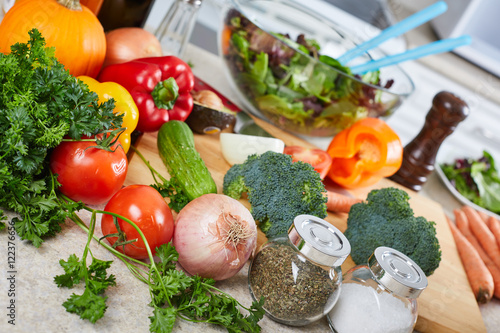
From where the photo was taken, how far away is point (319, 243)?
81 cm

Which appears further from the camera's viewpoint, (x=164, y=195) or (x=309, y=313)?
(x=164, y=195)

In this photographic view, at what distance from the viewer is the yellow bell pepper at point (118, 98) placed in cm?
104

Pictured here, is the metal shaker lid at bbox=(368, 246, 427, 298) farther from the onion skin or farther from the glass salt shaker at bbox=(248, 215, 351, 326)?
the onion skin

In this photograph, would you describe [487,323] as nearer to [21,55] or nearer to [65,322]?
[65,322]

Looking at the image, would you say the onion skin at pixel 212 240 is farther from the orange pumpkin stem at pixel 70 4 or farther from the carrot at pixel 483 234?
the carrot at pixel 483 234

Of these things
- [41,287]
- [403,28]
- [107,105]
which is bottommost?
[41,287]

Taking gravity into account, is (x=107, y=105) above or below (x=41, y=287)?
above

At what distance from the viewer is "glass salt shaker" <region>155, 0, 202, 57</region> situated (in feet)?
5.34

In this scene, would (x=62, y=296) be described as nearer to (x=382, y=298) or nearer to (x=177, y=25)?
(x=382, y=298)

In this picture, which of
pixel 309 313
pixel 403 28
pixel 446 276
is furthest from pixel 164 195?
pixel 403 28

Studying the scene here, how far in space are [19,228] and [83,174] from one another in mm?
161

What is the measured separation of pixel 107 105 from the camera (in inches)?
35.9

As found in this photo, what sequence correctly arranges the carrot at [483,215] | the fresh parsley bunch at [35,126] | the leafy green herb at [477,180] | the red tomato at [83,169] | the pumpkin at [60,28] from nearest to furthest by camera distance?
the fresh parsley bunch at [35,126]
the red tomato at [83,169]
the pumpkin at [60,28]
the carrot at [483,215]
the leafy green herb at [477,180]

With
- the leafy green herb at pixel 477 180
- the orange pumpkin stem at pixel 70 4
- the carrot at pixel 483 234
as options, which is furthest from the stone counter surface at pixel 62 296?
the leafy green herb at pixel 477 180
